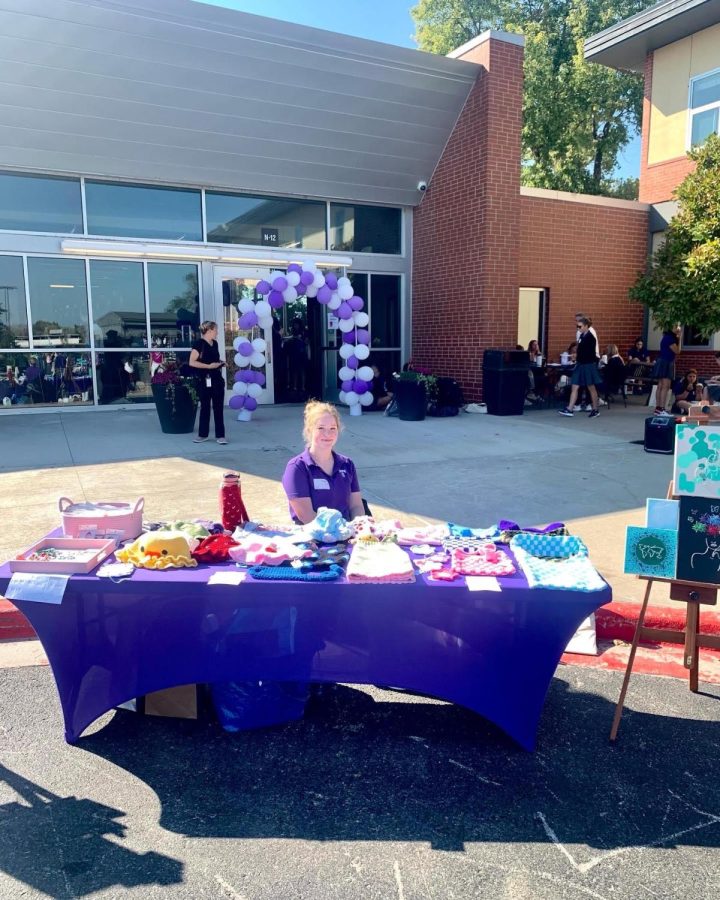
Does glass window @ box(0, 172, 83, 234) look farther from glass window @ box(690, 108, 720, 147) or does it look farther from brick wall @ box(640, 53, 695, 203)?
glass window @ box(690, 108, 720, 147)

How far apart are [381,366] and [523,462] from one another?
7578 mm

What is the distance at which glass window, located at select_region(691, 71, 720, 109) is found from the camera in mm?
14892

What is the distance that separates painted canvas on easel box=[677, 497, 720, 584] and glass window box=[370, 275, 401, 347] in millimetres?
12596

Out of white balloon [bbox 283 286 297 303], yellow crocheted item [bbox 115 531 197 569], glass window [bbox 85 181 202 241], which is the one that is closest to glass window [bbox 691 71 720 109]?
white balloon [bbox 283 286 297 303]

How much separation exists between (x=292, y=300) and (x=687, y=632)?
380 inches

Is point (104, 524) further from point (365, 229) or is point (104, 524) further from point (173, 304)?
point (365, 229)

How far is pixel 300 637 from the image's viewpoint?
3.02 metres

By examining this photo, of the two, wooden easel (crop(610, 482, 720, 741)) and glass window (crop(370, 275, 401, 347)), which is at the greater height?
glass window (crop(370, 275, 401, 347))

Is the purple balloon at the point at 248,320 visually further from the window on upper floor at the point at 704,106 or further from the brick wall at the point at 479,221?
the window on upper floor at the point at 704,106

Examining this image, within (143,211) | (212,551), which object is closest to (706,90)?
(143,211)

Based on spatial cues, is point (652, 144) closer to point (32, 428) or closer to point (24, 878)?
point (32, 428)

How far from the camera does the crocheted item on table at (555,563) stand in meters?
2.90

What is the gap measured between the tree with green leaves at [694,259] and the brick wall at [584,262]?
451 centimetres

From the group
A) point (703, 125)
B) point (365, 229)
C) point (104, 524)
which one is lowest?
point (104, 524)
